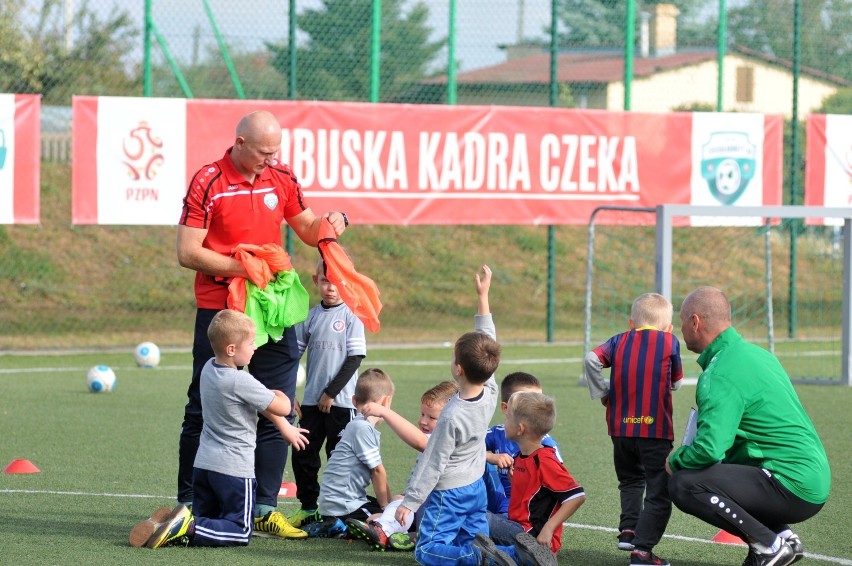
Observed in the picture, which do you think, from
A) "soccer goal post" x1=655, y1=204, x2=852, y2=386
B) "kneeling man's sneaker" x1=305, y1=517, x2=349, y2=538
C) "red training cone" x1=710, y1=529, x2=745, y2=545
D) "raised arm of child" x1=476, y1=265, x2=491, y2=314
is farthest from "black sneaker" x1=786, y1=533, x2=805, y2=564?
"soccer goal post" x1=655, y1=204, x2=852, y2=386

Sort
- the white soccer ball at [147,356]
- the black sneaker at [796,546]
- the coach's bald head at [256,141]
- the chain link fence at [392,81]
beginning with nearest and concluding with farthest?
1. the black sneaker at [796,546]
2. the coach's bald head at [256,141]
3. the white soccer ball at [147,356]
4. the chain link fence at [392,81]

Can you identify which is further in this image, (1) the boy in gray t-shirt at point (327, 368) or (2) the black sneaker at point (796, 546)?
(1) the boy in gray t-shirt at point (327, 368)

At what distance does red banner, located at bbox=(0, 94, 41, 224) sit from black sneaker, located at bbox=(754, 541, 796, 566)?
944 cm

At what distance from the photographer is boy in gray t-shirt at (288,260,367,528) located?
6.64m

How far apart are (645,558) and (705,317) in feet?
3.34

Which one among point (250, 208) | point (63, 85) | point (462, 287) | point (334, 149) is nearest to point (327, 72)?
point (334, 149)

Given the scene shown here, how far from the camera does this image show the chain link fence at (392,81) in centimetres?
1567

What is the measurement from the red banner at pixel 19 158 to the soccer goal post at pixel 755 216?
241 inches

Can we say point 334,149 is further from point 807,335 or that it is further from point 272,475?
point 272,475

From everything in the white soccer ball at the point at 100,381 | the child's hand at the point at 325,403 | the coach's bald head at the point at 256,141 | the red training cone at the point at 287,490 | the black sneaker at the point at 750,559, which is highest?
the coach's bald head at the point at 256,141

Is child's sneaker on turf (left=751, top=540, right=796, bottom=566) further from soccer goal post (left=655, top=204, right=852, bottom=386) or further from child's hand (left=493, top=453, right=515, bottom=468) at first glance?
soccer goal post (left=655, top=204, right=852, bottom=386)

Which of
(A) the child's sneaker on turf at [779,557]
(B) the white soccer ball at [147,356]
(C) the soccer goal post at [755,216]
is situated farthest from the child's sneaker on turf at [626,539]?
(B) the white soccer ball at [147,356]

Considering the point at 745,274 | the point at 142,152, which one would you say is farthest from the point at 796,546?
the point at 745,274

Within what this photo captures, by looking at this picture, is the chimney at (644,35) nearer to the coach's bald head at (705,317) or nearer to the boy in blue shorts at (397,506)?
the boy in blue shorts at (397,506)
